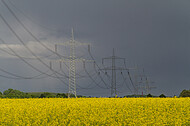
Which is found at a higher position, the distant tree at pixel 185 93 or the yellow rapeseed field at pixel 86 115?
the distant tree at pixel 185 93

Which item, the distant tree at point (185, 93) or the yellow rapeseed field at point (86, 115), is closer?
the yellow rapeseed field at point (86, 115)

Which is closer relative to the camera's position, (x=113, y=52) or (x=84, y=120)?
(x=84, y=120)

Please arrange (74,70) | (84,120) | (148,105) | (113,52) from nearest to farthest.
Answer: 1. (84,120)
2. (148,105)
3. (74,70)
4. (113,52)

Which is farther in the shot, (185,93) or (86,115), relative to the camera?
(185,93)

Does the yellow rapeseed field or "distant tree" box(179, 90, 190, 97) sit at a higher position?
"distant tree" box(179, 90, 190, 97)

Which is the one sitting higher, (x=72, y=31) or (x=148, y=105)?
(x=72, y=31)

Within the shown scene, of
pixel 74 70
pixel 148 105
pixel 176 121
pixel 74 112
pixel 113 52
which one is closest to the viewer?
pixel 74 112

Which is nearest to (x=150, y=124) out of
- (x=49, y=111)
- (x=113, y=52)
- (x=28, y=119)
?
(x=49, y=111)

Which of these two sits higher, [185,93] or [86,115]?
[185,93]

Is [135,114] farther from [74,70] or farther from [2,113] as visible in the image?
[74,70]

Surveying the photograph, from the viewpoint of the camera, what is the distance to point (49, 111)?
12.8 metres

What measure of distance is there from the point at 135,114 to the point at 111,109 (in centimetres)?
146

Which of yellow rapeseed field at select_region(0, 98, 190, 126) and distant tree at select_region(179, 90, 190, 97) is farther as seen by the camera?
distant tree at select_region(179, 90, 190, 97)

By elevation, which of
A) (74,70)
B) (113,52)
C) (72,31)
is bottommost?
(74,70)
